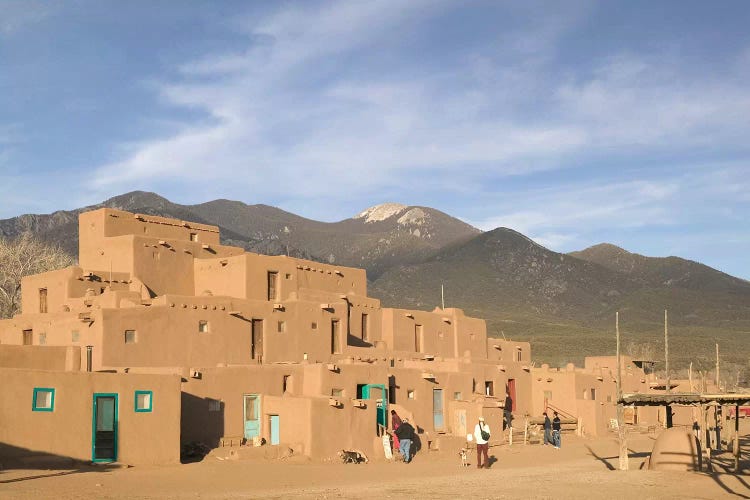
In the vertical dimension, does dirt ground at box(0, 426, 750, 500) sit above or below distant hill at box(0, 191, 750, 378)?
below

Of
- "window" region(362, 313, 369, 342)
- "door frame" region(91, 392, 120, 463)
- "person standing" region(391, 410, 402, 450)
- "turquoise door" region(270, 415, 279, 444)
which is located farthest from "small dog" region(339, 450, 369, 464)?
"window" region(362, 313, 369, 342)

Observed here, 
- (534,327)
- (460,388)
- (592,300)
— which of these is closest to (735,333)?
(534,327)

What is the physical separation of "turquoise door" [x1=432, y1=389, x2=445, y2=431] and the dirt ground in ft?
18.7

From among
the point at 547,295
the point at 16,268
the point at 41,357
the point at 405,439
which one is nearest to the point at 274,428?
the point at 405,439

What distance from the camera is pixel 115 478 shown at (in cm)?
2178

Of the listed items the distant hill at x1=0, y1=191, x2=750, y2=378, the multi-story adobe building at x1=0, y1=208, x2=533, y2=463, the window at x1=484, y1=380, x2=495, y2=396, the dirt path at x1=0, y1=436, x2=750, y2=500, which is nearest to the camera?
the dirt path at x1=0, y1=436, x2=750, y2=500

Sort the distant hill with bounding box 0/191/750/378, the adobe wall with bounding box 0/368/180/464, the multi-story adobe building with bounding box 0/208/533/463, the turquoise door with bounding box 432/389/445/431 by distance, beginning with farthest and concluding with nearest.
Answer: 1. the distant hill with bounding box 0/191/750/378
2. the turquoise door with bounding box 432/389/445/431
3. the multi-story adobe building with bounding box 0/208/533/463
4. the adobe wall with bounding box 0/368/180/464

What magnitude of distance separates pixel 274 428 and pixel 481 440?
7.12 meters

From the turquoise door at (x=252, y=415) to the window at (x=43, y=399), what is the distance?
852cm

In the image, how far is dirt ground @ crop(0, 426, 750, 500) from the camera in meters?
20.3

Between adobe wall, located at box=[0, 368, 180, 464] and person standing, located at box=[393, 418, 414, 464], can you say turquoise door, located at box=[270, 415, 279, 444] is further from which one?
adobe wall, located at box=[0, 368, 180, 464]

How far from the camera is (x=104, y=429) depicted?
24203 millimetres

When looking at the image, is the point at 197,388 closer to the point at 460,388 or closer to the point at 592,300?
the point at 460,388

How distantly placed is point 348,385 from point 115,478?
11.7m
